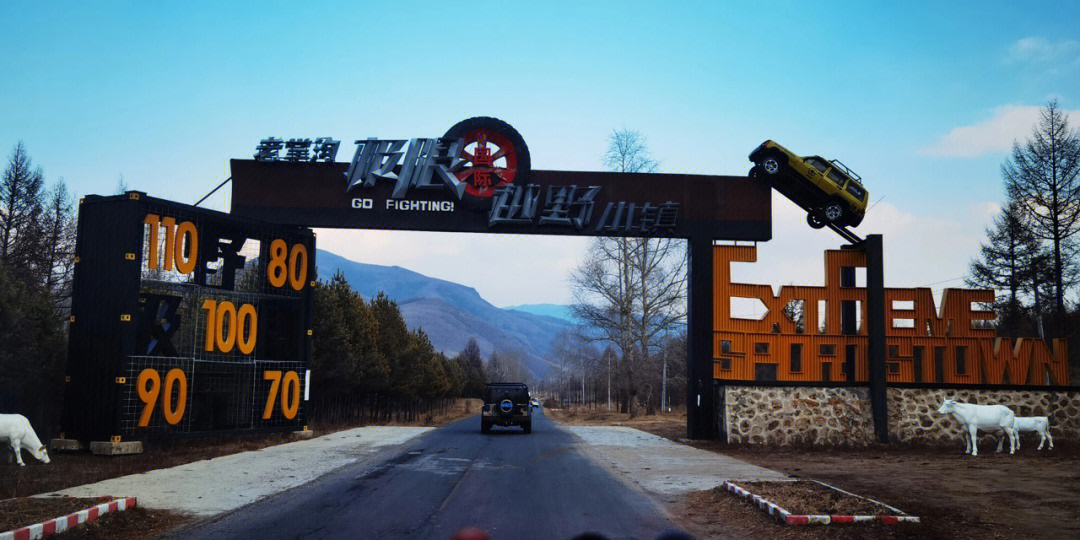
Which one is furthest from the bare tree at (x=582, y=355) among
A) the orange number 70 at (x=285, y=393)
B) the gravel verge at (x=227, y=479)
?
the gravel verge at (x=227, y=479)

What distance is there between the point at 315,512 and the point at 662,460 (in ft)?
38.7

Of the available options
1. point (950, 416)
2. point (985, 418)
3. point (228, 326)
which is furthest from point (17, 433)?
point (950, 416)

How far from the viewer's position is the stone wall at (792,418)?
27.1 m

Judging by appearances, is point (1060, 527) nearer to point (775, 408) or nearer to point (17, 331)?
point (775, 408)

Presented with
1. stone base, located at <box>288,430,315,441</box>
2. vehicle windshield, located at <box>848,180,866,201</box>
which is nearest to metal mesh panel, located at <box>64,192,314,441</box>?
stone base, located at <box>288,430,315,441</box>

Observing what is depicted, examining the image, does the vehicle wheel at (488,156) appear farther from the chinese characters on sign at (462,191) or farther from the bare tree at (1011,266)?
the bare tree at (1011,266)

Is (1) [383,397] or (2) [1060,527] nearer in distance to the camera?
(2) [1060,527]

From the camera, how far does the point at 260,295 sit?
86.8 ft

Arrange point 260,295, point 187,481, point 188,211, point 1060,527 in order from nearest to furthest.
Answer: point 1060,527 → point 187,481 → point 188,211 → point 260,295

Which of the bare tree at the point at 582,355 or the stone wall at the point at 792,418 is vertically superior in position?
the bare tree at the point at 582,355

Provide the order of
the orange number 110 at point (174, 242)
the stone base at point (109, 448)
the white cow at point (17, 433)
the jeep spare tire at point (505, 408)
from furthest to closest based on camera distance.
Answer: the jeep spare tire at point (505, 408) → the orange number 110 at point (174, 242) → the stone base at point (109, 448) → the white cow at point (17, 433)

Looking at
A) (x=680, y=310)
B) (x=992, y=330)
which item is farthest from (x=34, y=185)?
(x=992, y=330)

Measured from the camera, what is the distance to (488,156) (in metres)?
29.1

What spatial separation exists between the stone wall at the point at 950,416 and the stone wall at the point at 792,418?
1086mm
